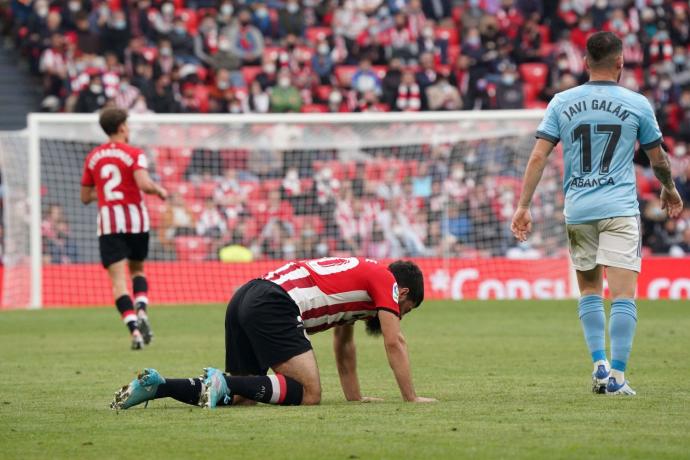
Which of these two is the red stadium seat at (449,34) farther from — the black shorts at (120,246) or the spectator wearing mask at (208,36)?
the black shorts at (120,246)

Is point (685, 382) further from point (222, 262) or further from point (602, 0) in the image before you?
point (602, 0)

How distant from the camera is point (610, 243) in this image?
8406 millimetres

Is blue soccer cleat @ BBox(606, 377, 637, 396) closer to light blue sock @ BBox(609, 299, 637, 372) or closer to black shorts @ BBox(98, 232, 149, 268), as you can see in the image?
light blue sock @ BBox(609, 299, 637, 372)

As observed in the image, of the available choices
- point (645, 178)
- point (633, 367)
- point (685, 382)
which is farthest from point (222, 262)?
point (685, 382)

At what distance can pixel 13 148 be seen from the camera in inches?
826

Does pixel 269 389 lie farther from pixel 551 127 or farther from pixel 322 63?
pixel 322 63

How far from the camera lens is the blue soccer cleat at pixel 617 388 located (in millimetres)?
8312

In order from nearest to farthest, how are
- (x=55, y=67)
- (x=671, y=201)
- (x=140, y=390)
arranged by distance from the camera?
(x=140, y=390), (x=671, y=201), (x=55, y=67)

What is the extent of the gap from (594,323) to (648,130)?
1314 millimetres

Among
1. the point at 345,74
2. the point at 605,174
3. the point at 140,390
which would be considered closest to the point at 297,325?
the point at 140,390

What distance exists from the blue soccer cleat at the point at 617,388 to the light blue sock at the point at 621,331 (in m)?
0.09

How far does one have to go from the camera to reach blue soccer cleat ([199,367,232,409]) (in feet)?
25.6

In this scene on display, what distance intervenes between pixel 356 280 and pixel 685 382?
278 centimetres

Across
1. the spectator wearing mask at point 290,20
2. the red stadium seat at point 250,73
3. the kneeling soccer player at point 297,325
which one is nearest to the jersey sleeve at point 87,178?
the kneeling soccer player at point 297,325
